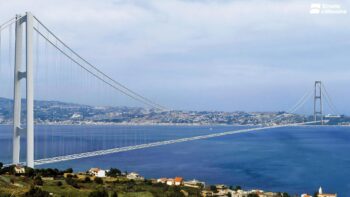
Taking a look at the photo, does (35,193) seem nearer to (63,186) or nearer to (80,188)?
(63,186)

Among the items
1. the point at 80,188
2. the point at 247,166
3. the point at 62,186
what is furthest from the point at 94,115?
the point at 62,186

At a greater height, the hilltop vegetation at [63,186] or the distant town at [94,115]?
the distant town at [94,115]

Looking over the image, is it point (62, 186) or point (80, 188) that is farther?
point (80, 188)

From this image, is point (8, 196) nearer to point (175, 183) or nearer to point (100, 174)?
point (100, 174)

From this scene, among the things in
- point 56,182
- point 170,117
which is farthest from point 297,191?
point 170,117

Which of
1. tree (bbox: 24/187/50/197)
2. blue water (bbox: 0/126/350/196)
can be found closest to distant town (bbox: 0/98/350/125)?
blue water (bbox: 0/126/350/196)

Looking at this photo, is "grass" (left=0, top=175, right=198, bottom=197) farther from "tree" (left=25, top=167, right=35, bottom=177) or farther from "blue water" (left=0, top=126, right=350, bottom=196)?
"blue water" (left=0, top=126, right=350, bottom=196)

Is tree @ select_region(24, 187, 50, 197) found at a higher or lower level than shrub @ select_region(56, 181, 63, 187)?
higher

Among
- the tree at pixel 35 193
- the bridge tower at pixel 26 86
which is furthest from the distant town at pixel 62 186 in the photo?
the bridge tower at pixel 26 86

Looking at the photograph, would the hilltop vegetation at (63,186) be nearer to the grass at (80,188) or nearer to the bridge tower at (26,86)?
the grass at (80,188)
